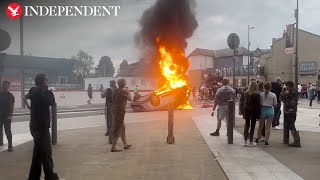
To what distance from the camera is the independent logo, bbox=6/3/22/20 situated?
76.7 ft

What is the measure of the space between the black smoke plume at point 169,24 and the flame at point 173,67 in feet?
1.11

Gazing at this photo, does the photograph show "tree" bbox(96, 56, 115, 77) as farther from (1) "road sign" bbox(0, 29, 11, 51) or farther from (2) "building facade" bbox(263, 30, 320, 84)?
(1) "road sign" bbox(0, 29, 11, 51)

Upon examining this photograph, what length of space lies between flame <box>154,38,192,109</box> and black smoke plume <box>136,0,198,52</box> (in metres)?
0.34

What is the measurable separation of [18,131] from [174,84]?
8.74 m

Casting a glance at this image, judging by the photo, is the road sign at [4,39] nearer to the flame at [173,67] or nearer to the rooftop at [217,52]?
the flame at [173,67]

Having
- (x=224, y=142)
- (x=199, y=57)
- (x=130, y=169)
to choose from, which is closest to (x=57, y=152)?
(x=130, y=169)

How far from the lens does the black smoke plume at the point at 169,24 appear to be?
740 inches

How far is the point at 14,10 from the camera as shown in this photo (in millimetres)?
23328

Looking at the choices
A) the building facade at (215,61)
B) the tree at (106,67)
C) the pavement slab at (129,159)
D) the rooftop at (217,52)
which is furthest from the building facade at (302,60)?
the tree at (106,67)

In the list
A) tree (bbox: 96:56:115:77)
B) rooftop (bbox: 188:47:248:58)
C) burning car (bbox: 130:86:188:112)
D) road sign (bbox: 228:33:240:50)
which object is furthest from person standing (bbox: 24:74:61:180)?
tree (bbox: 96:56:115:77)

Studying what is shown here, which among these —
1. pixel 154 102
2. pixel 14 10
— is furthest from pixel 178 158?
pixel 14 10

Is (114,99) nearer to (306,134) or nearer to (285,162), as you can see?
(285,162)

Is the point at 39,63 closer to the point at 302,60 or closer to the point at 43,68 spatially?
the point at 43,68

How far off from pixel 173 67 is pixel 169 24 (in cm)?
262
